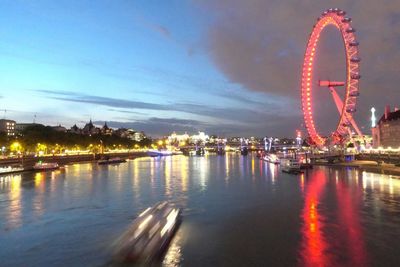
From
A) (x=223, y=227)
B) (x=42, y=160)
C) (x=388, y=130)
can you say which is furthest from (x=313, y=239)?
(x=388, y=130)

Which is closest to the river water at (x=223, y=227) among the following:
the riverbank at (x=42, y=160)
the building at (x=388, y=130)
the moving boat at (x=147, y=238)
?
the moving boat at (x=147, y=238)

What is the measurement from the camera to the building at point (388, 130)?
136 m

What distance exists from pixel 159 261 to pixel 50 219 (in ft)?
44.5

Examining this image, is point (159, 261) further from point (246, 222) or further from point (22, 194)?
point (22, 194)

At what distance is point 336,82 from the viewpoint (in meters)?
101

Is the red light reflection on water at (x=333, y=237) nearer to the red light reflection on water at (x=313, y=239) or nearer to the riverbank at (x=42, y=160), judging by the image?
the red light reflection on water at (x=313, y=239)

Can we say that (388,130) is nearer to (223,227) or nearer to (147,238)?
(223,227)

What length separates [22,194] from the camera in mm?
40594

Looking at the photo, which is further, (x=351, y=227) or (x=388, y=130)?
(x=388, y=130)

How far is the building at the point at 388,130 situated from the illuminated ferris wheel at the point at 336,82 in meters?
43.4

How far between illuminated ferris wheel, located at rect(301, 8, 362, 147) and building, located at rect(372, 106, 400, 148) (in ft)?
142

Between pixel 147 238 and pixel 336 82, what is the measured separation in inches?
3708

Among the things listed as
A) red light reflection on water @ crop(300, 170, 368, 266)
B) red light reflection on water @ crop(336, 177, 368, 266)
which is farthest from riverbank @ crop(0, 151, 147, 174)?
red light reflection on water @ crop(300, 170, 368, 266)

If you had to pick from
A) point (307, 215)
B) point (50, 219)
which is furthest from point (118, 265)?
point (307, 215)
